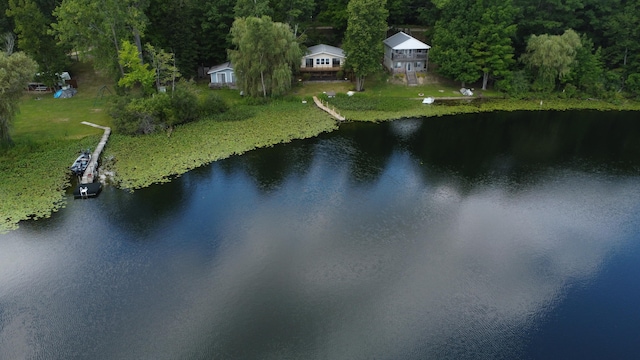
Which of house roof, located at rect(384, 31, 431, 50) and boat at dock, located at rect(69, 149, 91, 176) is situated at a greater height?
house roof, located at rect(384, 31, 431, 50)

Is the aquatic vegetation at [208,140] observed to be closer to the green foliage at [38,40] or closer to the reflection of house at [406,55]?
the reflection of house at [406,55]

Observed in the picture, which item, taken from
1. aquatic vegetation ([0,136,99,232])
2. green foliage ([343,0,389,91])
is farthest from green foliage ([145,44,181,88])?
green foliage ([343,0,389,91])

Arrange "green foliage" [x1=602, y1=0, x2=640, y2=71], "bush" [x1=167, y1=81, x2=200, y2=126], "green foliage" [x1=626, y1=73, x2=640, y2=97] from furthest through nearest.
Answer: "green foliage" [x1=626, y1=73, x2=640, y2=97]
"green foliage" [x1=602, y1=0, x2=640, y2=71]
"bush" [x1=167, y1=81, x2=200, y2=126]

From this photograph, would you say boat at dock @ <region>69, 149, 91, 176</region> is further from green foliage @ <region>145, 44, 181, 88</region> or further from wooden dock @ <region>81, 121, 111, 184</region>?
green foliage @ <region>145, 44, 181, 88</region>

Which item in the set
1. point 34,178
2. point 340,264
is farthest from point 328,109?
point 34,178

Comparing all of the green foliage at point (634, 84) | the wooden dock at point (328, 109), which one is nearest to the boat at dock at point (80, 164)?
the wooden dock at point (328, 109)
